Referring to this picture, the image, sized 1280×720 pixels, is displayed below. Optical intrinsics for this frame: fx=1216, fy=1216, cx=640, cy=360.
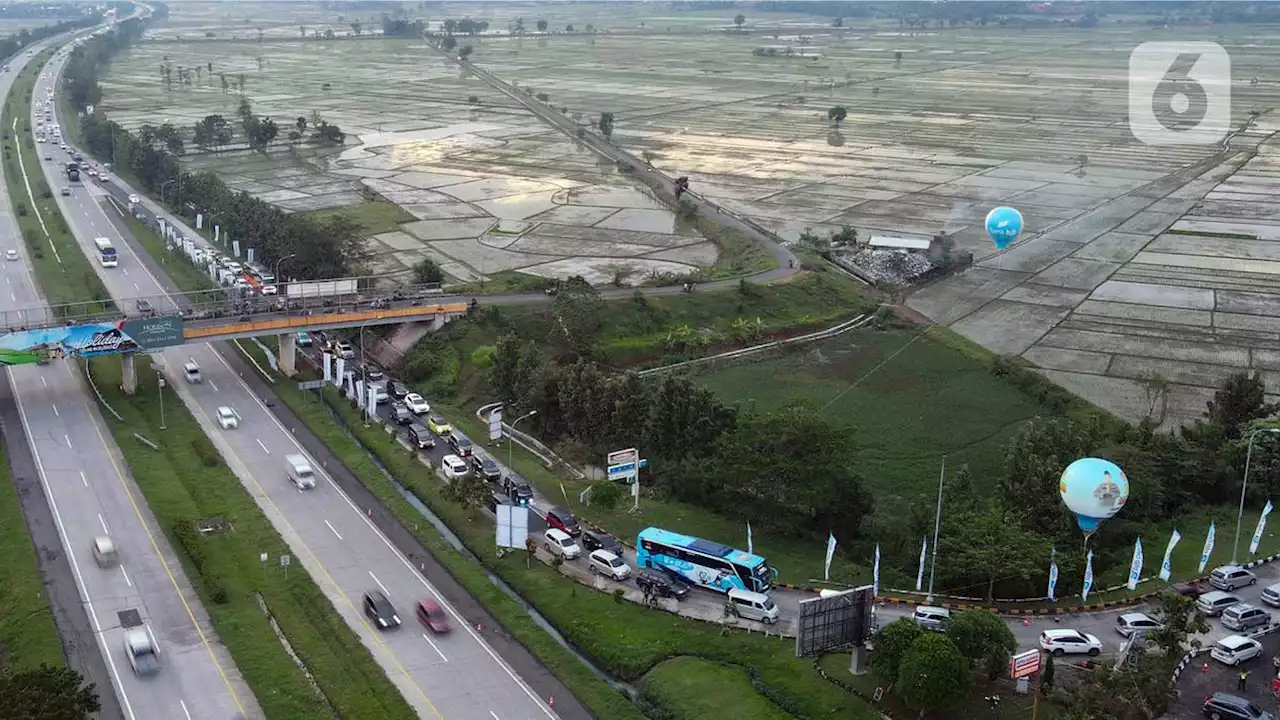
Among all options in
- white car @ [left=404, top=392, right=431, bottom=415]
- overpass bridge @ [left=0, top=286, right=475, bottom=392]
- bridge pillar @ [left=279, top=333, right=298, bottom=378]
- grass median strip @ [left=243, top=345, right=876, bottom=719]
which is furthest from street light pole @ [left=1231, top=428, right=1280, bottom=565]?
bridge pillar @ [left=279, top=333, right=298, bottom=378]

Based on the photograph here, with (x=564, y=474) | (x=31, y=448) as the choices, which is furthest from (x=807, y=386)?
(x=31, y=448)

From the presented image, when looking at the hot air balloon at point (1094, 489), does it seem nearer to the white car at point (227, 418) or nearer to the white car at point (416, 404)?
the white car at point (416, 404)

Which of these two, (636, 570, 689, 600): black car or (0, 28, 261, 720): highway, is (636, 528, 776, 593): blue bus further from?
(0, 28, 261, 720): highway

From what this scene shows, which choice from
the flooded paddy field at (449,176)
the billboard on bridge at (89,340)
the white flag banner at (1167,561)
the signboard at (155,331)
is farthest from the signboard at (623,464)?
the flooded paddy field at (449,176)

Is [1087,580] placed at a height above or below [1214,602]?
above

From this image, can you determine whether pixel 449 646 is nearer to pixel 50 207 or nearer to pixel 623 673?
pixel 623 673

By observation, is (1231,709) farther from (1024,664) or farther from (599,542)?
(599,542)

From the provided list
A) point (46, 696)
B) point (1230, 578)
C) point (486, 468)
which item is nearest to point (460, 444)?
point (486, 468)
